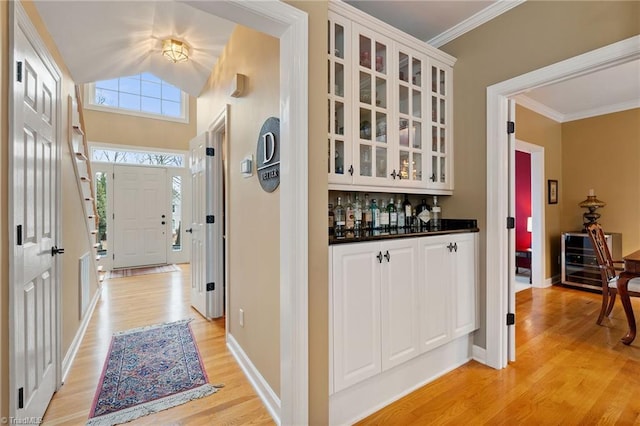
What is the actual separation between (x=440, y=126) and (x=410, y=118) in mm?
384

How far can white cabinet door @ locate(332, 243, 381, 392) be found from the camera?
5.31 ft

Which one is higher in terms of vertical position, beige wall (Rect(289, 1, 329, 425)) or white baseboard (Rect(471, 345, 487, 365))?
beige wall (Rect(289, 1, 329, 425))

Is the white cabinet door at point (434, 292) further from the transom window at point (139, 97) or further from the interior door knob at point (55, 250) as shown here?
the transom window at point (139, 97)

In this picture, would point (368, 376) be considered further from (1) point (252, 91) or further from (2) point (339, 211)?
(1) point (252, 91)

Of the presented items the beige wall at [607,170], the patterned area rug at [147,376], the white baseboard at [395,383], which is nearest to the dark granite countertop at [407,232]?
the white baseboard at [395,383]

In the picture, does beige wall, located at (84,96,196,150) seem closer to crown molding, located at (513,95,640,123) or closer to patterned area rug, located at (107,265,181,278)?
patterned area rug, located at (107,265,181,278)

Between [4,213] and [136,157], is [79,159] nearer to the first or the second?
[4,213]

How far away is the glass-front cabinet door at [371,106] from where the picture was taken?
6.63ft

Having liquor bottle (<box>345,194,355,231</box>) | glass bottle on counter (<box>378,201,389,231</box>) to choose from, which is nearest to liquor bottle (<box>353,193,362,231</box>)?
liquor bottle (<box>345,194,355,231</box>)

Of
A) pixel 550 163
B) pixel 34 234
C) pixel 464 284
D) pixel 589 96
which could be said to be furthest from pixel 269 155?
pixel 550 163

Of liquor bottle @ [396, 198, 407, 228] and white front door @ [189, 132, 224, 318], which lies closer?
liquor bottle @ [396, 198, 407, 228]

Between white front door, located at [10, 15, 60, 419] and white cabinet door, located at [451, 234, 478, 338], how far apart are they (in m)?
2.51

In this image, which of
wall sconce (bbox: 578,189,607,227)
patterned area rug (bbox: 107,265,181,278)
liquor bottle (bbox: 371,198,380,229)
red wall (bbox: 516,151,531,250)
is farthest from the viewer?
patterned area rug (bbox: 107,265,181,278)

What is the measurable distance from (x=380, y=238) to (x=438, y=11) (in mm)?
1877
